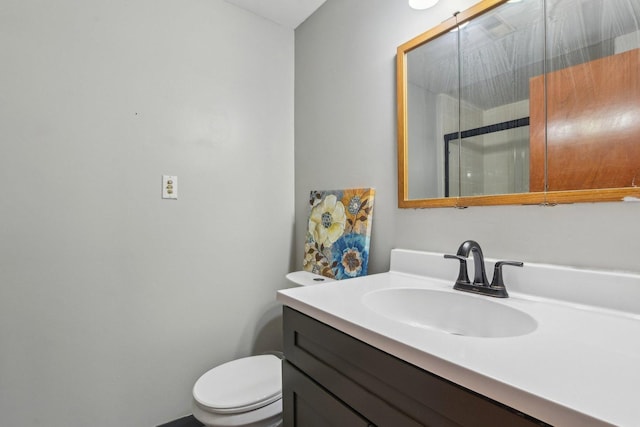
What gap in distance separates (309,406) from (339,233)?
78 centimetres

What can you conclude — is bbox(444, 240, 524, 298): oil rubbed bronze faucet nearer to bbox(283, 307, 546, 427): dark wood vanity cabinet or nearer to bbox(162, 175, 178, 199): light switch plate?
bbox(283, 307, 546, 427): dark wood vanity cabinet

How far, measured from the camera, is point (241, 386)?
119 centimetres

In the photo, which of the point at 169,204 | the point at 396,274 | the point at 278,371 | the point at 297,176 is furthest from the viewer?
the point at 297,176

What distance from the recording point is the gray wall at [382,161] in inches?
30.4

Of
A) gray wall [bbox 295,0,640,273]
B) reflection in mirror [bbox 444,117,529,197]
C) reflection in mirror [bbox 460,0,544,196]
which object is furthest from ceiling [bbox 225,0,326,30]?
reflection in mirror [bbox 444,117,529,197]

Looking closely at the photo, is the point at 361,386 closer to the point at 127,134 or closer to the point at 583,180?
the point at 583,180

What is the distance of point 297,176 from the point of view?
5.91ft

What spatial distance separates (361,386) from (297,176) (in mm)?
1333

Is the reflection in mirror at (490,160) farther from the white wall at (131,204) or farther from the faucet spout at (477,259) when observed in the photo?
the white wall at (131,204)

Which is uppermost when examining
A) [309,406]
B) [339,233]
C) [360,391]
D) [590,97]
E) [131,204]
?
[590,97]

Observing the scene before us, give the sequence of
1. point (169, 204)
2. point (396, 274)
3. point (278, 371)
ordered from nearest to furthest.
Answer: point (396, 274) → point (278, 371) → point (169, 204)

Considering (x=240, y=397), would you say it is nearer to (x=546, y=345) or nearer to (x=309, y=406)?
(x=309, y=406)

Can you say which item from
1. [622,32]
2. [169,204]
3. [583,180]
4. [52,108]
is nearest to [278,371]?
[169,204]

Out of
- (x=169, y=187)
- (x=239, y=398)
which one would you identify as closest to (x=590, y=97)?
(x=239, y=398)
